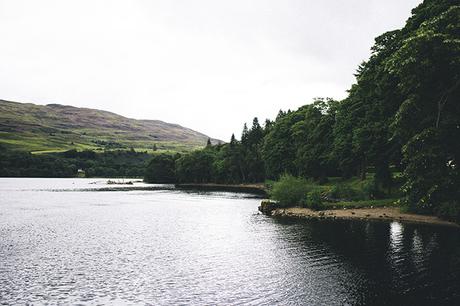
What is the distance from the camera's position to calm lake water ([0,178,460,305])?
2556 cm

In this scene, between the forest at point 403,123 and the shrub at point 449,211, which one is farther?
the shrub at point 449,211

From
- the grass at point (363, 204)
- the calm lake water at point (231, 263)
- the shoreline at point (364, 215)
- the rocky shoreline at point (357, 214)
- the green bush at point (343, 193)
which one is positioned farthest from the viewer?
the green bush at point (343, 193)

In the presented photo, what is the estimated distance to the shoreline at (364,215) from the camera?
2177 inches

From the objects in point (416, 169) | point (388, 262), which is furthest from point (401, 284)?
point (416, 169)

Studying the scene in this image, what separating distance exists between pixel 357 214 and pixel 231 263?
33.9 meters

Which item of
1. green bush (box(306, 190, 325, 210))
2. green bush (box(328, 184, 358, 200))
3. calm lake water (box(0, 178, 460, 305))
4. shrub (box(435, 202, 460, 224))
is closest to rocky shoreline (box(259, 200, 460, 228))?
shrub (box(435, 202, 460, 224))

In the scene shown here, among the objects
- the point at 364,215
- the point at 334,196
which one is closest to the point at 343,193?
the point at 334,196

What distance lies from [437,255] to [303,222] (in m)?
25.3

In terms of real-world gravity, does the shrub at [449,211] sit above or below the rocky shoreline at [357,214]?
above

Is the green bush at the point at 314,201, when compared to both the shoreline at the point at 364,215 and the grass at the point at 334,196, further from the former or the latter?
the shoreline at the point at 364,215

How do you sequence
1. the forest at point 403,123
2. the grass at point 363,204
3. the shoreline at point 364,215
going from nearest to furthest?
the forest at point 403,123 < the shoreline at point 364,215 < the grass at point 363,204

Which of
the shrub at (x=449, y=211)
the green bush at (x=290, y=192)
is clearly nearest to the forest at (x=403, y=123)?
the shrub at (x=449, y=211)

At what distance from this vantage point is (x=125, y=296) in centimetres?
2564

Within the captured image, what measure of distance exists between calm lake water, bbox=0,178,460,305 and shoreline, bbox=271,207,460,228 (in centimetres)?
389
